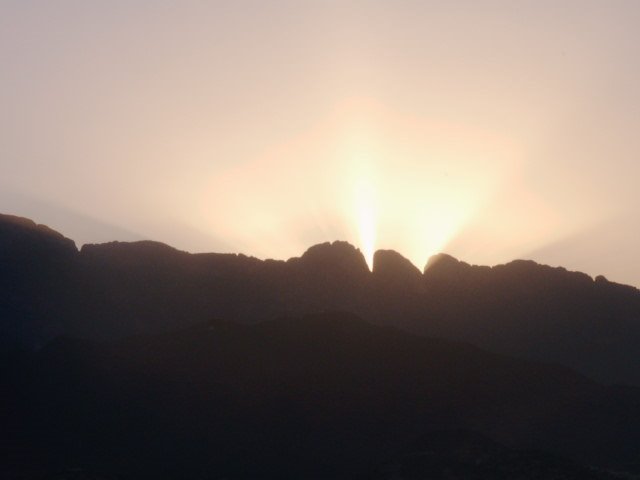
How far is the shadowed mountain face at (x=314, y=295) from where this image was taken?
5428 cm

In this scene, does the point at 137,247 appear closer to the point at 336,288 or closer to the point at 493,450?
the point at 336,288

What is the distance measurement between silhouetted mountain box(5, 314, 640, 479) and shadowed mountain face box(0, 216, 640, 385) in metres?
7.73

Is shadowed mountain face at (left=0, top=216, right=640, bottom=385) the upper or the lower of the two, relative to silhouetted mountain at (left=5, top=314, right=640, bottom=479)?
upper

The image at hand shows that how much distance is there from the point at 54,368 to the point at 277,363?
9.65 m

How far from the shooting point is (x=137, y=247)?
58219 mm

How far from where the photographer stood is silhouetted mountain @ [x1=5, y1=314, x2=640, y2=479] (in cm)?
3769

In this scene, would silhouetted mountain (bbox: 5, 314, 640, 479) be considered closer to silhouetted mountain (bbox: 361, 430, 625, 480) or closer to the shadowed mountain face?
silhouetted mountain (bbox: 361, 430, 625, 480)

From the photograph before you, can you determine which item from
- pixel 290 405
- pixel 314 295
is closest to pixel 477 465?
pixel 290 405

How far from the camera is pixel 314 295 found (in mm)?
56000

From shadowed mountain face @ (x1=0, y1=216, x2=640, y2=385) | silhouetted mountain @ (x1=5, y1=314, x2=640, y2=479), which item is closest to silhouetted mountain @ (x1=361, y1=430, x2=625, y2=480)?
silhouetted mountain @ (x1=5, y1=314, x2=640, y2=479)

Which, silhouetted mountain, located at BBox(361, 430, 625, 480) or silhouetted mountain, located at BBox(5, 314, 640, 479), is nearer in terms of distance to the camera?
silhouetted mountain, located at BBox(361, 430, 625, 480)

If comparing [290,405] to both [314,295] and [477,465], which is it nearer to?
[477,465]

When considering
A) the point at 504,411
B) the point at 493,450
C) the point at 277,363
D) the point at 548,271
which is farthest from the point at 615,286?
the point at 493,450

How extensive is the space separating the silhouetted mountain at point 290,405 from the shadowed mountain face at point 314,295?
7.73 metres
